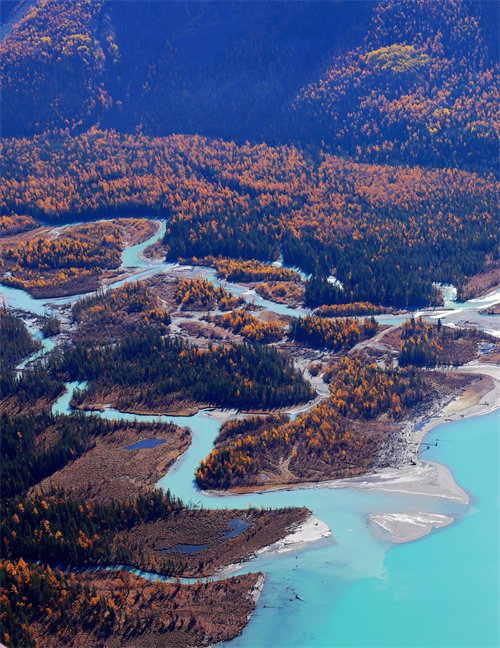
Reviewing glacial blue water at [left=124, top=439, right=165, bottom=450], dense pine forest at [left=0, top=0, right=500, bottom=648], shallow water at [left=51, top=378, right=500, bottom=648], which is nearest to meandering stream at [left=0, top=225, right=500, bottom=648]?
shallow water at [left=51, top=378, right=500, bottom=648]

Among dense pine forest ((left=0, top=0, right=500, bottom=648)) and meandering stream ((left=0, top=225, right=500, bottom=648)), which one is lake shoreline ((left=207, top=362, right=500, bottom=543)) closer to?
meandering stream ((left=0, top=225, right=500, bottom=648))

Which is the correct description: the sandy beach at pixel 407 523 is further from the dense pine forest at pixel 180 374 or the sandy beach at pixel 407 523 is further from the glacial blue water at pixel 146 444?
the glacial blue water at pixel 146 444

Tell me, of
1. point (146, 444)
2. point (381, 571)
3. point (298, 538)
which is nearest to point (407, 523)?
point (381, 571)

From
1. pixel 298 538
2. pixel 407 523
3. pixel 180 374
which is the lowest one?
pixel 298 538

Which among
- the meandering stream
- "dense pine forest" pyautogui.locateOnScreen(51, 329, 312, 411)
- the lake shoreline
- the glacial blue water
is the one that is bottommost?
the meandering stream

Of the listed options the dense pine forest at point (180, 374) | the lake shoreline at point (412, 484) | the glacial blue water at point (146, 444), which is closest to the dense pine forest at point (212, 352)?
the dense pine forest at point (180, 374)

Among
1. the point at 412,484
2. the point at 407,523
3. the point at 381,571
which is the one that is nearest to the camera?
the point at 381,571

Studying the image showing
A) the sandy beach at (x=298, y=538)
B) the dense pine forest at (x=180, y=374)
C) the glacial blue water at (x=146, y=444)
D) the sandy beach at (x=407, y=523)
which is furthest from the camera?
the dense pine forest at (x=180, y=374)

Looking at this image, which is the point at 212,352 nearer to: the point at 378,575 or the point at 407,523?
the point at 407,523
